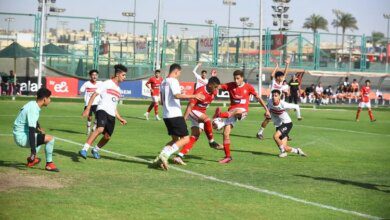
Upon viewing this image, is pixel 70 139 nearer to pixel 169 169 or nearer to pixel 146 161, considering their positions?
pixel 146 161

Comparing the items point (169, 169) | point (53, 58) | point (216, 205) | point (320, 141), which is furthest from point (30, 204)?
point (53, 58)

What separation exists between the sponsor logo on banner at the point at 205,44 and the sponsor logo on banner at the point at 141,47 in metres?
4.45

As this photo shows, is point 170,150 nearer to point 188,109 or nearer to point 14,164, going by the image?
point 188,109

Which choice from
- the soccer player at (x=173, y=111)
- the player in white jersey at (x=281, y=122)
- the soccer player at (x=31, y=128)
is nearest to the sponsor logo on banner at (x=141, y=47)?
the player in white jersey at (x=281, y=122)

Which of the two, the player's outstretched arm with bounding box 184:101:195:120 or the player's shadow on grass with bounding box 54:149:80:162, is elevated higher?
the player's outstretched arm with bounding box 184:101:195:120

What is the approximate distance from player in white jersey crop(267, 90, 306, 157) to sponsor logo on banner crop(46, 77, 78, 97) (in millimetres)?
29536

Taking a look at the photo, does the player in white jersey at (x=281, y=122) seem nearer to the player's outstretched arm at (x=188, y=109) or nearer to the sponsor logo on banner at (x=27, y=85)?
the player's outstretched arm at (x=188, y=109)

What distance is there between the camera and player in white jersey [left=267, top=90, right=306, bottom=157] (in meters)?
16.4

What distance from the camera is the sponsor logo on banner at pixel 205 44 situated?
53.4m

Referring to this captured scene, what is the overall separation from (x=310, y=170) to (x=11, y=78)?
33.4 m

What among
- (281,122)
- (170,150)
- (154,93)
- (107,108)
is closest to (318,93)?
(154,93)

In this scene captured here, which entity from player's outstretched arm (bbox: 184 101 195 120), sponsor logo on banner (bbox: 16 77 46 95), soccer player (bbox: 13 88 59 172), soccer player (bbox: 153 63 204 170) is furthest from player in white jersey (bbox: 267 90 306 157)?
sponsor logo on banner (bbox: 16 77 46 95)

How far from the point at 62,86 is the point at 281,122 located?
99.0 feet

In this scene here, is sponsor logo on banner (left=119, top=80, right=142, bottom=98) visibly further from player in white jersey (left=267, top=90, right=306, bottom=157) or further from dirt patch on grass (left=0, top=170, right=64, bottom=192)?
dirt patch on grass (left=0, top=170, right=64, bottom=192)
